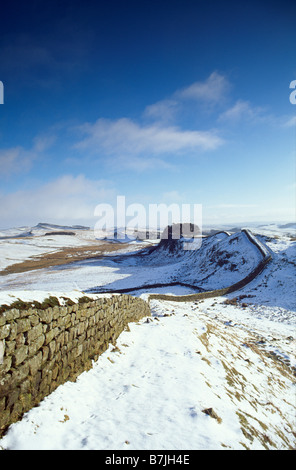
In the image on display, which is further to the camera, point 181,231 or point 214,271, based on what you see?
point 181,231

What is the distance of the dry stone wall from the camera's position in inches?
157

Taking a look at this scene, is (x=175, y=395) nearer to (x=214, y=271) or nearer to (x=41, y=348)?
(x=41, y=348)

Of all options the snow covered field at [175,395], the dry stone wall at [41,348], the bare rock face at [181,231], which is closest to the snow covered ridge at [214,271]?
the snow covered field at [175,395]

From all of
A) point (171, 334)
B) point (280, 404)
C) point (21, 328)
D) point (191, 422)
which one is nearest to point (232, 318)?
point (171, 334)

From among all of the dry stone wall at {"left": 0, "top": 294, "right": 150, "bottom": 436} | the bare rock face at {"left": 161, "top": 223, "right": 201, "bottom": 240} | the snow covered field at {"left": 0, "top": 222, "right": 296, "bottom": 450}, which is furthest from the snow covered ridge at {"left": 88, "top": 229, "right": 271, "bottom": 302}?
the bare rock face at {"left": 161, "top": 223, "right": 201, "bottom": 240}

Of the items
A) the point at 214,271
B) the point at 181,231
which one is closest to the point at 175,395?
the point at 214,271

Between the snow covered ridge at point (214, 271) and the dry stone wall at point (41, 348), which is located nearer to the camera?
the dry stone wall at point (41, 348)

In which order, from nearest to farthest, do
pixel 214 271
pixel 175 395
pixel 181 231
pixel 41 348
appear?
1. pixel 41 348
2. pixel 175 395
3. pixel 214 271
4. pixel 181 231

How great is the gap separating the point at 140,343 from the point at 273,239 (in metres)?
38.2

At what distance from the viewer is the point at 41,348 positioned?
4.85 m

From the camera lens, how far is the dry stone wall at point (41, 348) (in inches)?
157

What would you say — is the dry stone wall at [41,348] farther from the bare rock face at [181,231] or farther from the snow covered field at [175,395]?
the bare rock face at [181,231]

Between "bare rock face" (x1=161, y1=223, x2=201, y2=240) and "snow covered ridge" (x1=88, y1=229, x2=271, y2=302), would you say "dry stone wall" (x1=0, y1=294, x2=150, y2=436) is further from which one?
"bare rock face" (x1=161, y1=223, x2=201, y2=240)
